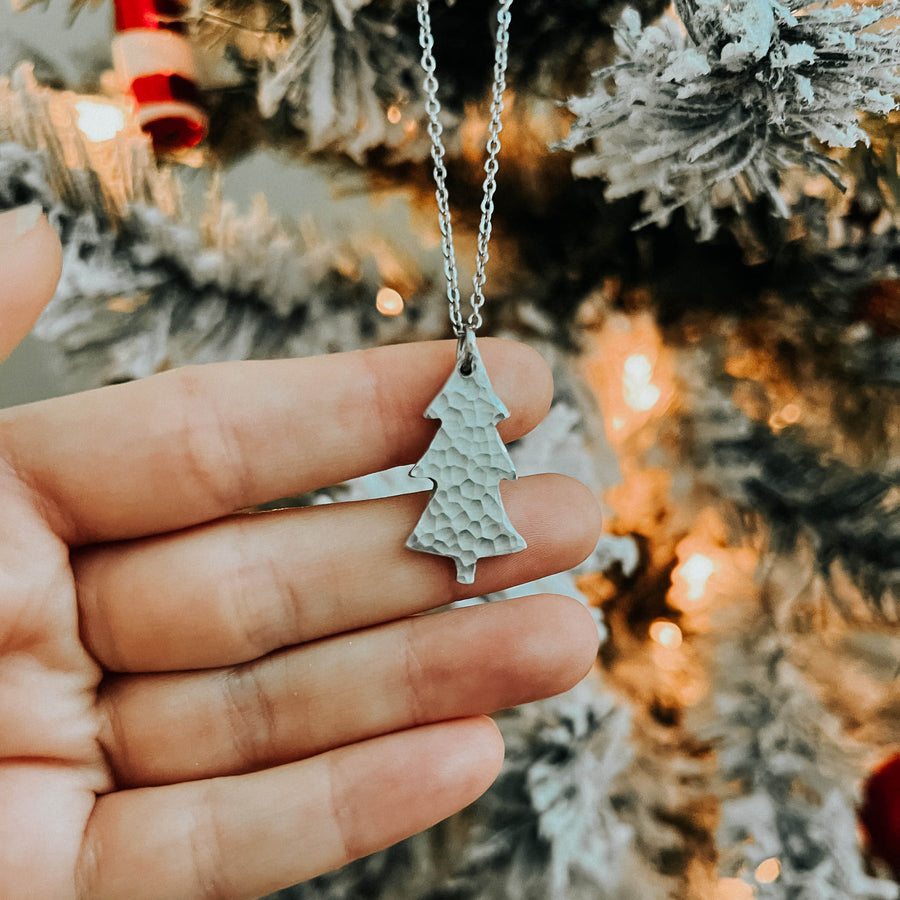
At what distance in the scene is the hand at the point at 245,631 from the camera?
0.87 m

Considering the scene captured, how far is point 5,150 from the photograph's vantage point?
1.00m

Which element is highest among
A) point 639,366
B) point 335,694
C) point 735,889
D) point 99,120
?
point 99,120

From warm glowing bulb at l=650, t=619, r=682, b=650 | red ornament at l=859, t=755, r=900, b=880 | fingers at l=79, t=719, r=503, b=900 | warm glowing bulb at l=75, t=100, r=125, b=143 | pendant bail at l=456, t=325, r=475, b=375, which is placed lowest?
red ornament at l=859, t=755, r=900, b=880

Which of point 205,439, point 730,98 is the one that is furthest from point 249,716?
point 730,98

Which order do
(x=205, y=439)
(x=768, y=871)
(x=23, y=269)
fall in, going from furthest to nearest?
(x=768, y=871) < (x=205, y=439) < (x=23, y=269)

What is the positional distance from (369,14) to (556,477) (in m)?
0.74

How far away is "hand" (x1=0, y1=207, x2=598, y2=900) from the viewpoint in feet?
2.86

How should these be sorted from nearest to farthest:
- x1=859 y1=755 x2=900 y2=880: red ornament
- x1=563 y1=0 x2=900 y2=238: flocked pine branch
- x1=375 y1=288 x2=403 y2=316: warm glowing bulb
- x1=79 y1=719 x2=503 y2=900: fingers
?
x1=563 y1=0 x2=900 y2=238: flocked pine branch, x1=79 y1=719 x2=503 y2=900: fingers, x1=859 y1=755 x2=900 y2=880: red ornament, x1=375 y1=288 x2=403 y2=316: warm glowing bulb

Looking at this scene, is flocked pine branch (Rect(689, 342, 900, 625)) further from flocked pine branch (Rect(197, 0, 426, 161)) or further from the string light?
flocked pine branch (Rect(197, 0, 426, 161))

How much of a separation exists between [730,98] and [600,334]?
374 mm

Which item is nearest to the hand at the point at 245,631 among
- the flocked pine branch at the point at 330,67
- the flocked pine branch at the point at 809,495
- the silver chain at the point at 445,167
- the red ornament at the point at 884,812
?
the silver chain at the point at 445,167

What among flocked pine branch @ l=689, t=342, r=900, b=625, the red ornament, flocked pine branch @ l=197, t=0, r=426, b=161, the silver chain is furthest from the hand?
the red ornament

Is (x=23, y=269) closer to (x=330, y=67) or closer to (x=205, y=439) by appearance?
(x=205, y=439)

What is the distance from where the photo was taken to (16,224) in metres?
0.82
